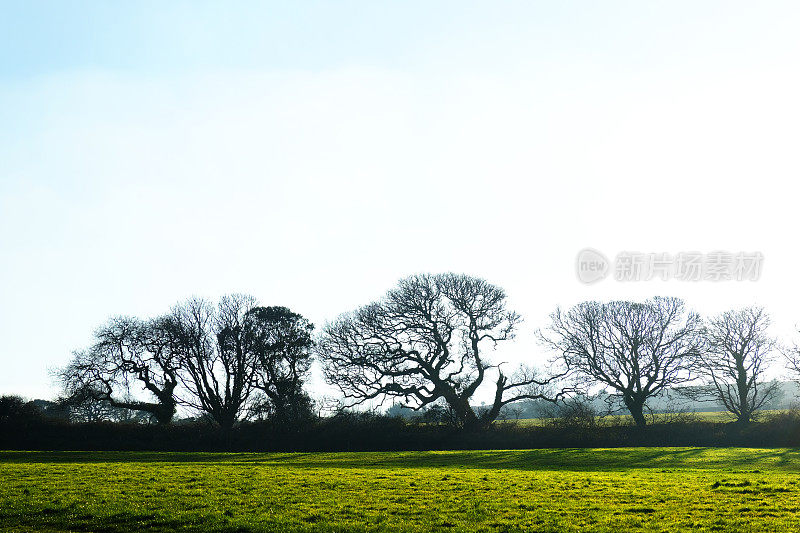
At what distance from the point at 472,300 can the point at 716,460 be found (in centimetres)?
2735

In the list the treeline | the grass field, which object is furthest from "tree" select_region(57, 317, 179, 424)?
the grass field

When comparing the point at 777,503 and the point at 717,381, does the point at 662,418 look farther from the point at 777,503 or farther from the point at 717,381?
the point at 777,503

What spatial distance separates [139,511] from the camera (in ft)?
52.1

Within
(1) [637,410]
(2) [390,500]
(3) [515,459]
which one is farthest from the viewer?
(1) [637,410]

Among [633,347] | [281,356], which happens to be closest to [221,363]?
[281,356]

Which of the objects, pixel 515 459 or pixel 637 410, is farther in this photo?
pixel 637 410

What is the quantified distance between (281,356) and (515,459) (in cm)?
3130

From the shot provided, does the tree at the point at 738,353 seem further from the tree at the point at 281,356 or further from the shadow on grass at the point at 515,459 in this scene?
the tree at the point at 281,356

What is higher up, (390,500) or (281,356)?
(281,356)

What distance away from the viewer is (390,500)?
60.6ft

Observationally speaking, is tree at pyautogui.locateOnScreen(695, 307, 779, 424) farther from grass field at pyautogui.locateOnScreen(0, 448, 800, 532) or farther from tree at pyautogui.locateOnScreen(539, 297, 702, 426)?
grass field at pyautogui.locateOnScreen(0, 448, 800, 532)

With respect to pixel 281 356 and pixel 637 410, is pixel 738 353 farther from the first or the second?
pixel 281 356

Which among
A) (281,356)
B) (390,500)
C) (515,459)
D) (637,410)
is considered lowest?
(515,459)

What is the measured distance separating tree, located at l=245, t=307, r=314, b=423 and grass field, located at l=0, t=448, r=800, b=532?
3036 cm
